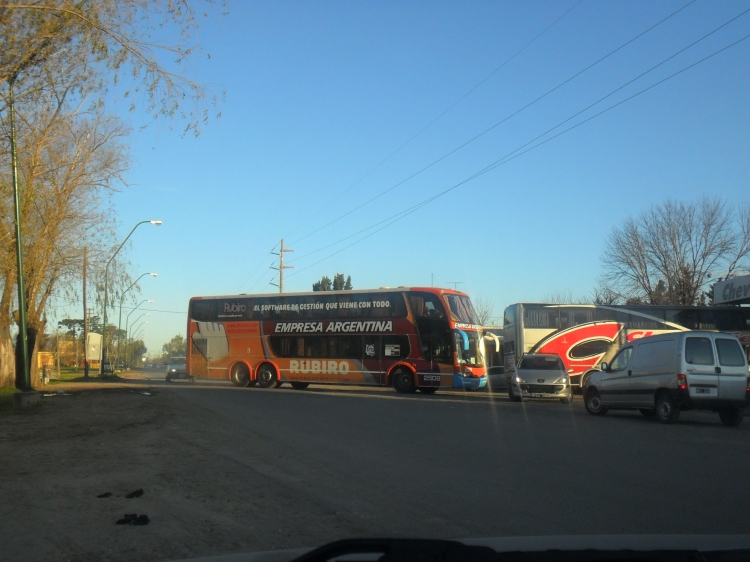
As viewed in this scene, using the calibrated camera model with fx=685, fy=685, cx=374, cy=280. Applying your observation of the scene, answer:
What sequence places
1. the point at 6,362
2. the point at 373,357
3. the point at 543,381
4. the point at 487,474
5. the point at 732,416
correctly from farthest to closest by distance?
the point at 373,357, the point at 6,362, the point at 543,381, the point at 732,416, the point at 487,474

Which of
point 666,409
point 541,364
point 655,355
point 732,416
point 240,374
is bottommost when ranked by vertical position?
point 732,416

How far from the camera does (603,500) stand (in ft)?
23.1

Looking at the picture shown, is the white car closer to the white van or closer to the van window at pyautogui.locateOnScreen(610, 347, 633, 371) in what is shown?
the van window at pyautogui.locateOnScreen(610, 347, 633, 371)

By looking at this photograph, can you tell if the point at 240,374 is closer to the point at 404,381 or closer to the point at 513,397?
the point at 404,381

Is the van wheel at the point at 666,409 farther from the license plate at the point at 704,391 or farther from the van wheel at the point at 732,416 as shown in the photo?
the van wheel at the point at 732,416

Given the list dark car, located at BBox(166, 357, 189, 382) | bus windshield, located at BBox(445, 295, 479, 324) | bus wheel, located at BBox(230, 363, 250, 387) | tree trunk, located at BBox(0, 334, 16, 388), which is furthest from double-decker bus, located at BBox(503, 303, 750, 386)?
dark car, located at BBox(166, 357, 189, 382)

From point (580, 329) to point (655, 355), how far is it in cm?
1388

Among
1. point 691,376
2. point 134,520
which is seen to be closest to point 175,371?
point 691,376

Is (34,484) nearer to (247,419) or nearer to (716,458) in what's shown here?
(247,419)

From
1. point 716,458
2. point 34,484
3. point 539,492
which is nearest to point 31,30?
point 34,484

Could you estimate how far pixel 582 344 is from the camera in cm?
2977

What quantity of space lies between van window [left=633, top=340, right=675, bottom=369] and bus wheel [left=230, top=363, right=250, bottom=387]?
64.1 feet

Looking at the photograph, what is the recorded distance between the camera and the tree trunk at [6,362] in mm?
26844

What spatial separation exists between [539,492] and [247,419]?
9307mm
